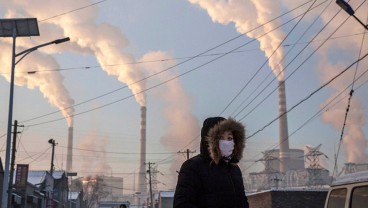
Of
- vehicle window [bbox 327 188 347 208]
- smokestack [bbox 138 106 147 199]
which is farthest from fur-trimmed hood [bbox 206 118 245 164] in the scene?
smokestack [bbox 138 106 147 199]

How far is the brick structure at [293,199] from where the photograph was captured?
1143 inches

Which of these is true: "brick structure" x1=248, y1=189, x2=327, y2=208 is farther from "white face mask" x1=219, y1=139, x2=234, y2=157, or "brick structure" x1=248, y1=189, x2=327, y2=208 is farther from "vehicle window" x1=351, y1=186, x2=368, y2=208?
"white face mask" x1=219, y1=139, x2=234, y2=157

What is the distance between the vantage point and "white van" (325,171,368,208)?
226 inches

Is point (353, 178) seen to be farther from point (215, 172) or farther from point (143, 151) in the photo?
point (143, 151)

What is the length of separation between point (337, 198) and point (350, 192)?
46cm

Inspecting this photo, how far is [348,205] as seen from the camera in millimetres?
5977

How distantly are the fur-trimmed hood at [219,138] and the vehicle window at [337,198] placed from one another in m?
3.27

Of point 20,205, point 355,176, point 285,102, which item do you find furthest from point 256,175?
point 355,176

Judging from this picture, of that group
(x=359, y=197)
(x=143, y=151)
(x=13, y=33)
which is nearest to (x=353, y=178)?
(x=359, y=197)

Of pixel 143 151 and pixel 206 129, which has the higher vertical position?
pixel 143 151

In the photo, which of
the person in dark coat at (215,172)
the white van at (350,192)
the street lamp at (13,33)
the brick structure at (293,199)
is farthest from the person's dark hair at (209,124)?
the brick structure at (293,199)

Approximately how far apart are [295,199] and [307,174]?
9302 cm

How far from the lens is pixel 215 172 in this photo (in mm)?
3299

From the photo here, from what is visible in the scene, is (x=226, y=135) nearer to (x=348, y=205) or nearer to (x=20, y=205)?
(x=348, y=205)
